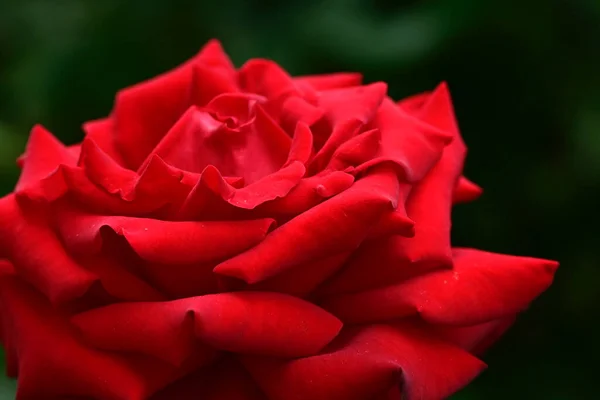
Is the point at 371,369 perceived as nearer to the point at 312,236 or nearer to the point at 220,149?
the point at 312,236

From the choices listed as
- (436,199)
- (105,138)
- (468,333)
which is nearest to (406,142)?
(436,199)

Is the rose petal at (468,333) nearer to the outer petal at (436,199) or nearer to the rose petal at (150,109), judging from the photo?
the outer petal at (436,199)

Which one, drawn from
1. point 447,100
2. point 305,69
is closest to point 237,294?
point 447,100

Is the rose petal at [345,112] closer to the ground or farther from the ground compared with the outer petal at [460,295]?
farther from the ground

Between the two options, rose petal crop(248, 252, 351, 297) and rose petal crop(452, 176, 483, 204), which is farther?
rose petal crop(452, 176, 483, 204)

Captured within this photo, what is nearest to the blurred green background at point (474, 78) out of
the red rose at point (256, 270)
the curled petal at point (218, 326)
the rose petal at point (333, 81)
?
the rose petal at point (333, 81)

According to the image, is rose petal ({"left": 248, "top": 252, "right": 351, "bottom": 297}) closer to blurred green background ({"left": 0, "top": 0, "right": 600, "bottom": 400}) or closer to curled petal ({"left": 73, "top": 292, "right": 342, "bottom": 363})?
curled petal ({"left": 73, "top": 292, "right": 342, "bottom": 363})

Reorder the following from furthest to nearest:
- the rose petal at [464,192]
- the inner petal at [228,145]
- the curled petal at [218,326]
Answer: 1. the rose petal at [464,192]
2. the inner petal at [228,145]
3. the curled petal at [218,326]

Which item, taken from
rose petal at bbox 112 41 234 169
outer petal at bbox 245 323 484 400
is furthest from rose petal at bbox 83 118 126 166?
outer petal at bbox 245 323 484 400

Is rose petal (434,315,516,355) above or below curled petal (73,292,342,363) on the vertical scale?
below

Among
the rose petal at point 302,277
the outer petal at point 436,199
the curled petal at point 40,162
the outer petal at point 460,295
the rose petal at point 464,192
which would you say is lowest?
Answer: the outer petal at point 460,295
